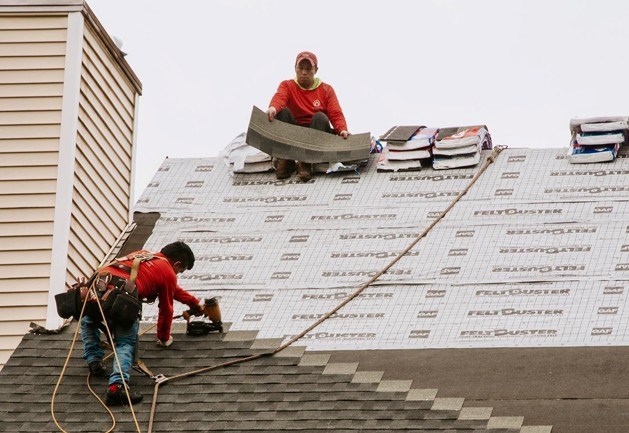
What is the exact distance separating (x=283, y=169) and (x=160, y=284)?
3322 mm

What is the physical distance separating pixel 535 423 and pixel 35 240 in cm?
476

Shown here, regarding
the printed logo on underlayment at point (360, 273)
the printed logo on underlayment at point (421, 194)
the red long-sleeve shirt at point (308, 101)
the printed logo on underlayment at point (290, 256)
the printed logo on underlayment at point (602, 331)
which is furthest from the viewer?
the red long-sleeve shirt at point (308, 101)

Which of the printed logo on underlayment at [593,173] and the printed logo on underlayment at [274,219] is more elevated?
the printed logo on underlayment at [593,173]

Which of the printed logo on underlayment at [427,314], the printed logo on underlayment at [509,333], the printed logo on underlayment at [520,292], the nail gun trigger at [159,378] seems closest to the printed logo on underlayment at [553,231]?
the printed logo on underlayment at [520,292]

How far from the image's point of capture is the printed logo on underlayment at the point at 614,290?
991cm

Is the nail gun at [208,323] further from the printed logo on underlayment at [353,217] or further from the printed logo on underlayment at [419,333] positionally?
the printed logo on underlayment at [353,217]

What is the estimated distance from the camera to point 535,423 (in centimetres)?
828

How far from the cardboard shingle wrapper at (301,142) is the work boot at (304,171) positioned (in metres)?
0.06

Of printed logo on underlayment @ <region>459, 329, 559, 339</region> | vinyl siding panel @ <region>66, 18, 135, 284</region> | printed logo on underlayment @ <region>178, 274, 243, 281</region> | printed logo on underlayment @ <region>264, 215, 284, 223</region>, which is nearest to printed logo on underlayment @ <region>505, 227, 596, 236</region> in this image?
printed logo on underlayment @ <region>459, 329, 559, 339</region>

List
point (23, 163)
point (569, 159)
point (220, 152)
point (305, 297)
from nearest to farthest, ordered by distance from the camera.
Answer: point (305, 297) < point (23, 163) < point (569, 159) < point (220, 152)

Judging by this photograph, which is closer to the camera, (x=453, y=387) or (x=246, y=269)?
(x=453, y=387)

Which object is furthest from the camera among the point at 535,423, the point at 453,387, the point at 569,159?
the point at 569,159

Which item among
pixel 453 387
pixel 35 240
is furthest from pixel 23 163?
pixel 453 387

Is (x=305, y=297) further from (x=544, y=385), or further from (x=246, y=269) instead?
(x=544, y=385)
